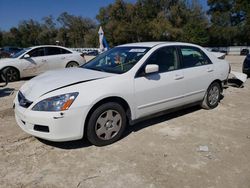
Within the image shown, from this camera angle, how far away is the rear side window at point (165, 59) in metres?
4.09

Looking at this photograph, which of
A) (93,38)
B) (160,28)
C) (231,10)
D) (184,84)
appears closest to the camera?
(184,84)

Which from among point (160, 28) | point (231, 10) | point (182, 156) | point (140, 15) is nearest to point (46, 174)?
point (182, 156)

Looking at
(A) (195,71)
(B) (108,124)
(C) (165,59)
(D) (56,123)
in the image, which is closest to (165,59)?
(C) (165,59)

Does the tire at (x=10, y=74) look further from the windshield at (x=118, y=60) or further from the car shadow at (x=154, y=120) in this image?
the car shadow at (x=154, y=120)

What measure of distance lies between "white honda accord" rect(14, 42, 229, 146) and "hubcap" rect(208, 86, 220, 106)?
0.23 metres

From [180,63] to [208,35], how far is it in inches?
2018

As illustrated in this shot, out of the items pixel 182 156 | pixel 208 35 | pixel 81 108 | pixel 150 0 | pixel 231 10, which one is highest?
pixel 150 0

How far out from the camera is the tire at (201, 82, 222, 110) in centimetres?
509

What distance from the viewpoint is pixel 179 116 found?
4.86 meters

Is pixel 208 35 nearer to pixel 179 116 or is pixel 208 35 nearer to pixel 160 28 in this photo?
pixel 160 28

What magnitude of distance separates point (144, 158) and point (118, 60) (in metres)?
1.83

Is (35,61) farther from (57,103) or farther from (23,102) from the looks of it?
(57,103)

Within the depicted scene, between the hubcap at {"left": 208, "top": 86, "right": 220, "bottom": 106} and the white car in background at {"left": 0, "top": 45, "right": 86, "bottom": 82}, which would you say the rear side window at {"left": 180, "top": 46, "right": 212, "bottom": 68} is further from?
the white car in background at {"left": 0, "top": 45, "right": 86, "bottom": 82}

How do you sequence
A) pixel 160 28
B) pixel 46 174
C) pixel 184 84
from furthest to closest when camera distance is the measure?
pixel 160 28 < pixel 184 84 < pixel 46 174
